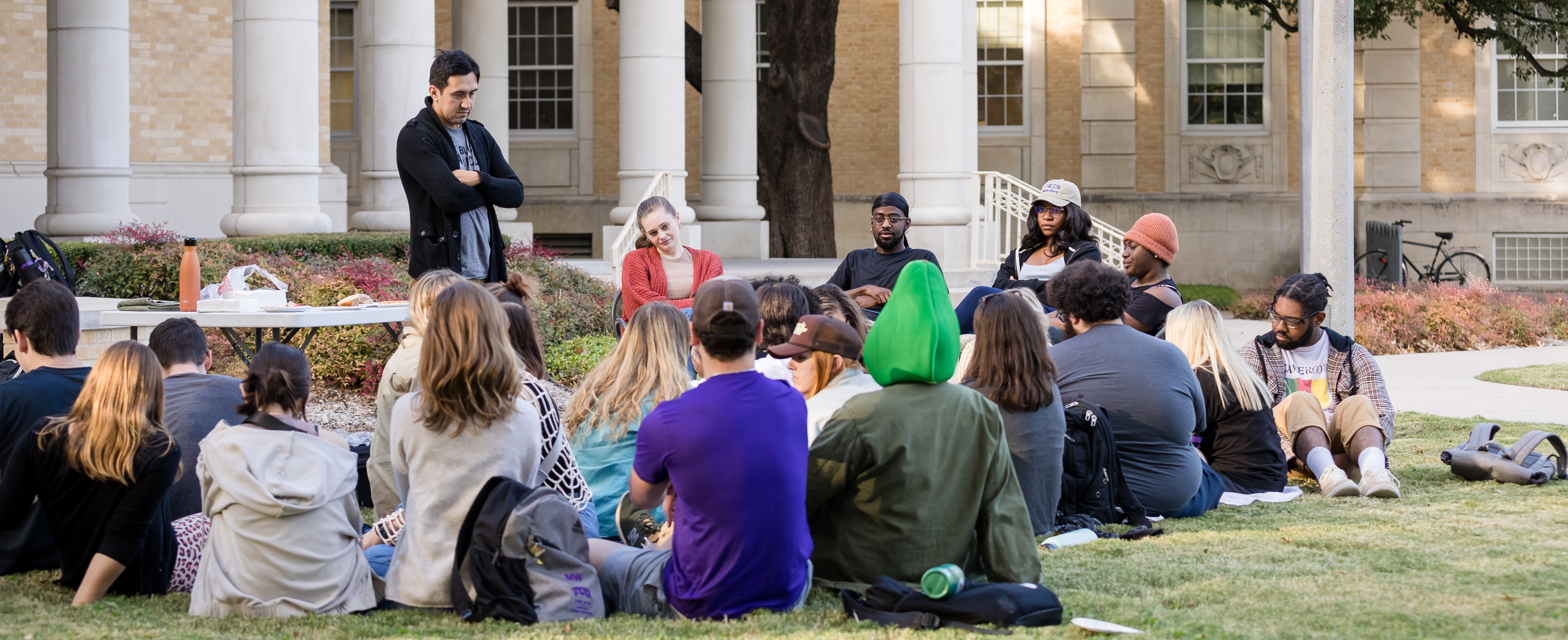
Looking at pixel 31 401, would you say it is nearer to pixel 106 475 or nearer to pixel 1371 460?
pixel 106 475

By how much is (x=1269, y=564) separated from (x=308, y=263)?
8.48 meters

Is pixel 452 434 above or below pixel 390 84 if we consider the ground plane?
below

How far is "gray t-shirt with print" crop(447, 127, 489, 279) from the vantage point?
630 centimetres

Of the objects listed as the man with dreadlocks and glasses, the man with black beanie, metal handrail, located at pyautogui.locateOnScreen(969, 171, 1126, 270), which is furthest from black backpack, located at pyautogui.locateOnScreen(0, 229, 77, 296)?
metal handrail, located at pyautogui.locateOnScreen(969, 171, 1126, 270)

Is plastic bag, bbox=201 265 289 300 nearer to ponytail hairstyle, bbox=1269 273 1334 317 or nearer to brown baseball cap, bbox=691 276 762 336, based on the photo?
brown baseball cap, bbox=691 276 762 336

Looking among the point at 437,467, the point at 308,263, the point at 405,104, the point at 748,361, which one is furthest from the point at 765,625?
the point at 405,104

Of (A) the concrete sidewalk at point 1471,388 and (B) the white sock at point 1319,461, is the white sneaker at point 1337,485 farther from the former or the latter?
(A) the concrete sidewalk at point 1471,388

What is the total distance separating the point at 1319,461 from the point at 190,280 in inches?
220

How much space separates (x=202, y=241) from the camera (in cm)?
1151

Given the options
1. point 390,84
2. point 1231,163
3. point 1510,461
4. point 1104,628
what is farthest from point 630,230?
point 1231,163

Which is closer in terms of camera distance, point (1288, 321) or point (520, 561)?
point (520, 561)

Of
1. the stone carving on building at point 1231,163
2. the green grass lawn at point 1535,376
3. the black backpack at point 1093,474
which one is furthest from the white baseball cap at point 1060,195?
the stone carving on building at point 1231,163

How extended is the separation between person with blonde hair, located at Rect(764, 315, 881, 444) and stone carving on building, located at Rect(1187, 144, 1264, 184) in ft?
66.0

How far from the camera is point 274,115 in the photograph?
11.9 m
